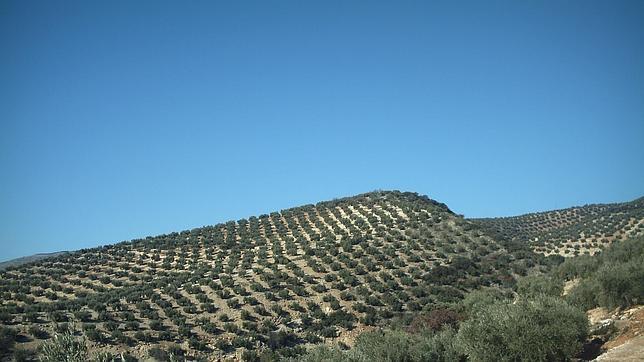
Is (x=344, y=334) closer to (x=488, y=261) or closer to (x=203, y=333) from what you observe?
(x=203, y=333)

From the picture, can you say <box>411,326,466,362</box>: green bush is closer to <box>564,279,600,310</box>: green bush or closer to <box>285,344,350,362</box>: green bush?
<box>285,344,350,362</box>: green bush

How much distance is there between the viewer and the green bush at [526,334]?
12.4 metres

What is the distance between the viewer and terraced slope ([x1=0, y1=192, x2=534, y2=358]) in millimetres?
24766

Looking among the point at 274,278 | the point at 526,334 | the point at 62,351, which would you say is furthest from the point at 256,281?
the point at 526,334

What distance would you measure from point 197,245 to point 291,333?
85.9ft

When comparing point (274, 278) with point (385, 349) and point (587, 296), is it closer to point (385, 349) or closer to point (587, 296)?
point (385, 349)

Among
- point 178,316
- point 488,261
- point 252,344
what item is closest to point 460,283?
point 488,261

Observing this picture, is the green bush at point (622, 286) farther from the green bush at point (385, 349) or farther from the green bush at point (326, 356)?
the green bush at point (326, 356)

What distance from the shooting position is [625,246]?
26.8 meters

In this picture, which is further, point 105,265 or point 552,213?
point 552,213

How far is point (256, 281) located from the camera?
34.3m

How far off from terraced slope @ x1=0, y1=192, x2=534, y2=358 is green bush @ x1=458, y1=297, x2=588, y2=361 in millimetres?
12074

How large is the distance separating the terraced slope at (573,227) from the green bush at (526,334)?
118ft

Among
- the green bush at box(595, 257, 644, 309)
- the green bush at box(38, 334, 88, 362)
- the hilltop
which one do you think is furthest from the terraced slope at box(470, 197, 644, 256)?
the green bush at box(38, 334, 88, 362)
